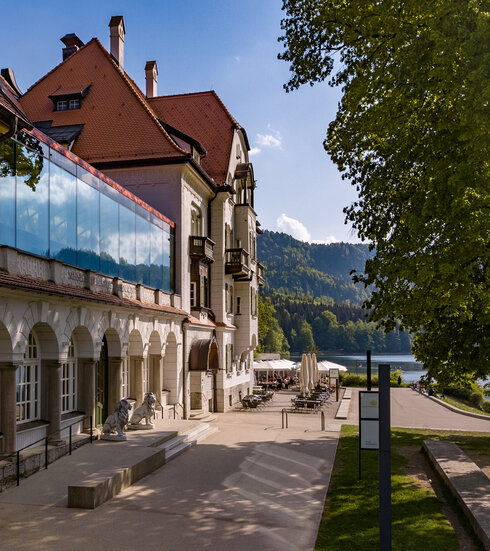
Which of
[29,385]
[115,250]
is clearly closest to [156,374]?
[115,250]

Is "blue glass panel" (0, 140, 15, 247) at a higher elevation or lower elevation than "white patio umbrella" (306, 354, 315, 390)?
higher

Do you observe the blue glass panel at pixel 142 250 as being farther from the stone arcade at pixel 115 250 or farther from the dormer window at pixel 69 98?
the dormer window at pixel 69 98

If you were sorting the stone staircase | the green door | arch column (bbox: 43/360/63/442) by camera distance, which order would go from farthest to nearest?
1. the stone staircase
2. the green door
3. arch column (bbox: 43/360/63/442)

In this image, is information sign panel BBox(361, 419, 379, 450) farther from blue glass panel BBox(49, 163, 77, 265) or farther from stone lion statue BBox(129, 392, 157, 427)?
blue glass panel BBox(49, 163, 77, 265)

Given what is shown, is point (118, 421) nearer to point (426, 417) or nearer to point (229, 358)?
point (229, 358)

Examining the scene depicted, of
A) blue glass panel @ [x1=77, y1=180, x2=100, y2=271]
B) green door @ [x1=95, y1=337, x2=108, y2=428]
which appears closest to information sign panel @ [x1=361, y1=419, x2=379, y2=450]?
blue glass panel @ [x1=77, y1=180, x2=100, y2=271]

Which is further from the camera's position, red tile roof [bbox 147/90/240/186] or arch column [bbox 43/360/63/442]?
red tile roof [bbox 147/90/240/186]

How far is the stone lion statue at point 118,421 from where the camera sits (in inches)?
686

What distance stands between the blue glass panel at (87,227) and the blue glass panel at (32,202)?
6.90ft

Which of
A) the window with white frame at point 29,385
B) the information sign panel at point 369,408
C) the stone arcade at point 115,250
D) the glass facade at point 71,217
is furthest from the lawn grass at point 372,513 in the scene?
the glass facade at point 71,217

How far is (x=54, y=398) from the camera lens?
1571cm

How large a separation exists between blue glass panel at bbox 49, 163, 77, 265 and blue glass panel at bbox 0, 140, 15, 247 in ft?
6.21

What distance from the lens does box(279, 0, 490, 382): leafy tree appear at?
12.0 meters

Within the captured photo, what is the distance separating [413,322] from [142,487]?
9966 mm
